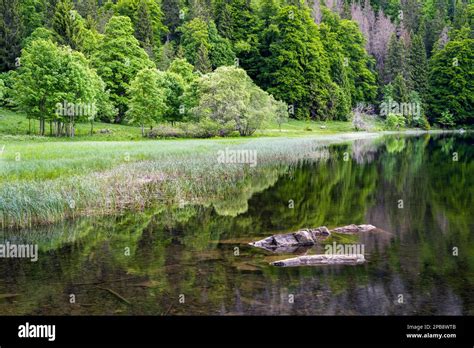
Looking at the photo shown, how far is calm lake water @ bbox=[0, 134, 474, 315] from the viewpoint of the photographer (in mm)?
8508

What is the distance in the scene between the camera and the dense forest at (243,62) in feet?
167

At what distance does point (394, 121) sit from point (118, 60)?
45.9 metres

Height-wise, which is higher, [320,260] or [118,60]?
[118,60]

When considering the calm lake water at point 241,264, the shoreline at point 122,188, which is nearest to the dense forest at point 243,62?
the shoreline at point 122,188

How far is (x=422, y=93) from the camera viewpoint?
3799 inches

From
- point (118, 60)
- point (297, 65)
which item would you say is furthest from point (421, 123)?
point (118, 60)

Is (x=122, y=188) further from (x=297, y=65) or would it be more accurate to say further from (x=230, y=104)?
(x=297, y=65)

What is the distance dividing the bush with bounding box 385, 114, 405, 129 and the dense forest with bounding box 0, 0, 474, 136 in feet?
1.16

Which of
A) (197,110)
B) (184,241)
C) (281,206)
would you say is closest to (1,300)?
(184,241)

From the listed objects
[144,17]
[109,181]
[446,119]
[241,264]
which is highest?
[144,17]

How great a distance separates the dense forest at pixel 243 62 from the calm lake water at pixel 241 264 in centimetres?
3149

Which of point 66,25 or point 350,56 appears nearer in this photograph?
point 66,25

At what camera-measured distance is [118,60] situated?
6312 centimetres
